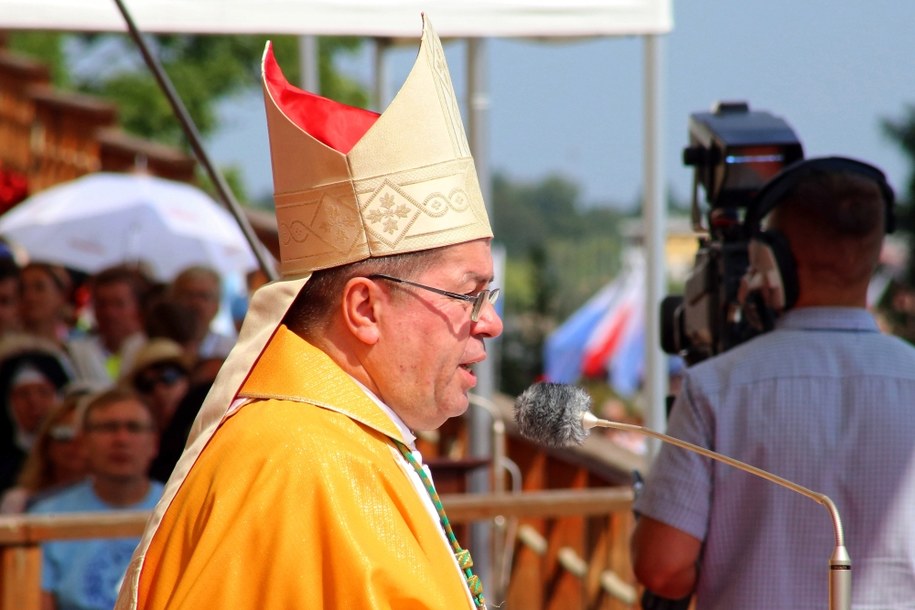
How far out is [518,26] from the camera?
4055mm

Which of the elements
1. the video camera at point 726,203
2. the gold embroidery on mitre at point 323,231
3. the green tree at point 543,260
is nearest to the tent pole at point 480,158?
the video camera at point 726,203

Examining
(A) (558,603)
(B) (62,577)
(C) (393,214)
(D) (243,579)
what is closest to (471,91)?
(A) (558,603)

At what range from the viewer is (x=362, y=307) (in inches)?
82.3

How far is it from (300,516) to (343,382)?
259 millimetres

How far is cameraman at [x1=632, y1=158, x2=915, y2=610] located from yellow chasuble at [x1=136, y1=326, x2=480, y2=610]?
3.36 ft

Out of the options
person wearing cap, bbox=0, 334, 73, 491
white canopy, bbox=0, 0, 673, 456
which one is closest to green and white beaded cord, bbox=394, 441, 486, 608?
white canopy, bbox=0, 0, 673, 456

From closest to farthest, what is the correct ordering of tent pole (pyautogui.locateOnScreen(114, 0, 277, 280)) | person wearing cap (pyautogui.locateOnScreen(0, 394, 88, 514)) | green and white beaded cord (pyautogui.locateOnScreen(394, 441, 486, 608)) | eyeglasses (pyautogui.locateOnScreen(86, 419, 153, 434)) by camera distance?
green and white beaded cord (pyautogui.locateOnScreen(394, 441, 486, 608)) → tent pole (pyautogui.locateOnScreen(114, 0, 277, 280)) → eyeglasses (pyautogui.locateOnScreen(86, 419, 153, 434)) → person wearing cap (pyautogui.locateOnScreen(0, 394, 88, 514))

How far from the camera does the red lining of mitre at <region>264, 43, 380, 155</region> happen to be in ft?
7.01

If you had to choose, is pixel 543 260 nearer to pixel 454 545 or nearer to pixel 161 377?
pixel 161 377

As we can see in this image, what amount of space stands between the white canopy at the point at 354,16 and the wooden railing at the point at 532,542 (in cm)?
135

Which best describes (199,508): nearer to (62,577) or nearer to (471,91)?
(62,577)

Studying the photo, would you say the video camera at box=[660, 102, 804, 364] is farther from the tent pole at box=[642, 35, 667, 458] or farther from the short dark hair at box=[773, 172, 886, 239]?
the tent pole at box=[642, 35, 667, 458]

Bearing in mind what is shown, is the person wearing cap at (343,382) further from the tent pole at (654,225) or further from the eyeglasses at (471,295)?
the tent pole at (654,225)

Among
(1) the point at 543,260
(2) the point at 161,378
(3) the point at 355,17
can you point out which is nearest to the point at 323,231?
(3) the point at 355,17
